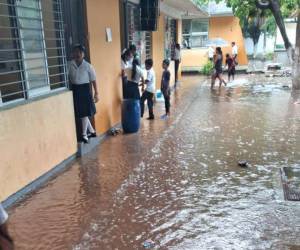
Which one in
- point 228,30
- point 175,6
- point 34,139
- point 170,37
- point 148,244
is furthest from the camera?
point 228,30

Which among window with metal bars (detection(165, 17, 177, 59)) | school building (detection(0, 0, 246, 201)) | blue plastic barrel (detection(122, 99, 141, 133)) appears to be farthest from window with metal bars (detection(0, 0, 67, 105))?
window with metal bars (detection(165, 17, 177, 59))

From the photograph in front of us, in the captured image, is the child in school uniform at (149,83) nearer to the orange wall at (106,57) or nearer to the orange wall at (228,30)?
the orange wall at (106,57)

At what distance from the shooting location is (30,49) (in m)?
5.00

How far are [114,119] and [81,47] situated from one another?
2.44 m

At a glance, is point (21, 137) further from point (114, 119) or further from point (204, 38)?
point (204, 38)

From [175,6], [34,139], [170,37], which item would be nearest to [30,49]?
[34,139]

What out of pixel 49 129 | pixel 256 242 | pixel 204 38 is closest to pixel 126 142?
pixel 49 129

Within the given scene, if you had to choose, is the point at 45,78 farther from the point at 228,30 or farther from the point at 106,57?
the point at 228,30

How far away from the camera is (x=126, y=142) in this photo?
23.2 feet

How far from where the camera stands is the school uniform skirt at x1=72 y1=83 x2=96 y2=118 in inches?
242

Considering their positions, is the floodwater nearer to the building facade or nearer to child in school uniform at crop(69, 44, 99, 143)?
child in school uniform at crop(69, 44, 99, 143)

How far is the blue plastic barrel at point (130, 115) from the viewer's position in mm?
7656

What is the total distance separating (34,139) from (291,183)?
3548mm

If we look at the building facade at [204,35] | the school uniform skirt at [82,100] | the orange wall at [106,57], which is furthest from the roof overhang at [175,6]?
the school uniform skirt at [82,100]
